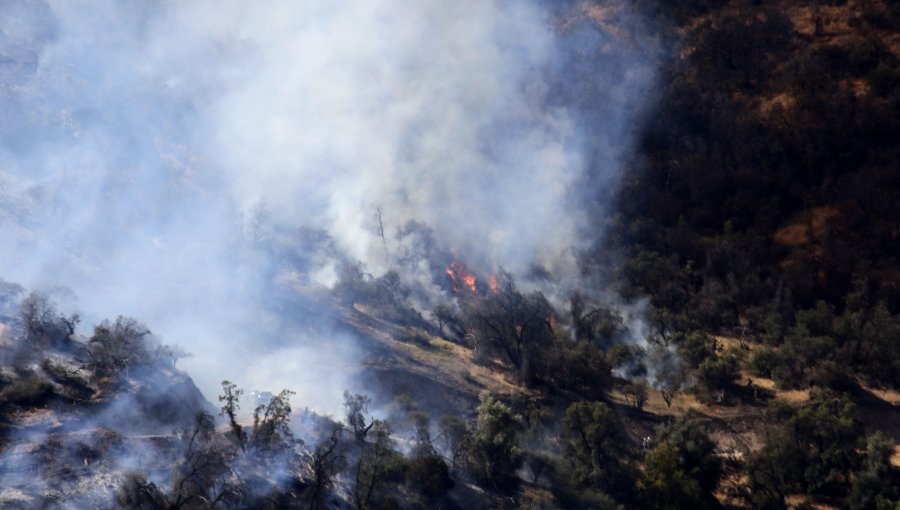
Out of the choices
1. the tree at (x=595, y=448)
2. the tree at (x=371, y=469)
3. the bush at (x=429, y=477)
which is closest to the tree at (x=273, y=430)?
the tree at (x=371, y=469)

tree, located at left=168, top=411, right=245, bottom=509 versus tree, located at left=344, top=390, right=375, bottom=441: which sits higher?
tree, located at left=344, top=390, right=375, bottom=441

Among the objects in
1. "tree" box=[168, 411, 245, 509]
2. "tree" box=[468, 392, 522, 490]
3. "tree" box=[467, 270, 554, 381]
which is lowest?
"tree" box=[168, 411, 245, 509]

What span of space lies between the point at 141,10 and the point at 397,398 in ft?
140

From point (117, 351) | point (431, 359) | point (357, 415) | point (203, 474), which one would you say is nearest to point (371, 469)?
point (357, 415)

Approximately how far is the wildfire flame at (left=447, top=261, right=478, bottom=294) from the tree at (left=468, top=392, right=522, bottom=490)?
1880 cm

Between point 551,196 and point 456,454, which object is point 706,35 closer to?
point 551,196

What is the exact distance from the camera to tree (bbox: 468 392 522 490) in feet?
106

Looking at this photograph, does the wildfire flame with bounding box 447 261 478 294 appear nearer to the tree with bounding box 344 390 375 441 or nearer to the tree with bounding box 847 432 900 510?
the tree with bounding box 344 390 375 441

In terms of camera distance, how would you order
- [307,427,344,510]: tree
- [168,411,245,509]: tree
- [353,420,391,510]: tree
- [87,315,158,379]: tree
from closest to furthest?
[168,411,245,509]: tree < [307,427,344,510]: tree < [353,420,391,510]: tree < [87,315,158,379]: tree

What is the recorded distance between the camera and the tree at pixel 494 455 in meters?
32.3

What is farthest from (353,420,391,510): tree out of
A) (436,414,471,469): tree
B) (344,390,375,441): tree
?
(436,414,471,469): tree

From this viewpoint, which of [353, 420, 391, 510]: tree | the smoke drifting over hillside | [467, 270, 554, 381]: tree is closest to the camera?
[353, 420, 391, 510]: tree

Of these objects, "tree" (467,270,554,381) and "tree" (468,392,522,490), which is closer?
"tree" (468,392,522,490)

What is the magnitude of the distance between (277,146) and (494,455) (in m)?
35.4
